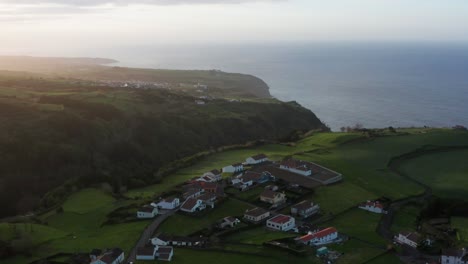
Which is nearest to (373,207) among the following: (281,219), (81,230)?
(281,219)

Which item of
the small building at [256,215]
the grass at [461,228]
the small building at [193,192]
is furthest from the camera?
the small building at [193,192]

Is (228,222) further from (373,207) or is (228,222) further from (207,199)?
(373,207)

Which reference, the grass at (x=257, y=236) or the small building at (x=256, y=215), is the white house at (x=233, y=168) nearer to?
the small building at (x=256, y=215)

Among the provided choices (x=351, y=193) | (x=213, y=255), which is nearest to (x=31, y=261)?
(x=213, y=255)

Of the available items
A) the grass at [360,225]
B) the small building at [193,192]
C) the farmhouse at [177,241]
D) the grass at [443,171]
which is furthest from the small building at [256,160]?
the farmhouse at [177,241]

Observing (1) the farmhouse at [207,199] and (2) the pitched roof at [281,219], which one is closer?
(2) the pitched roof at [281,219]
